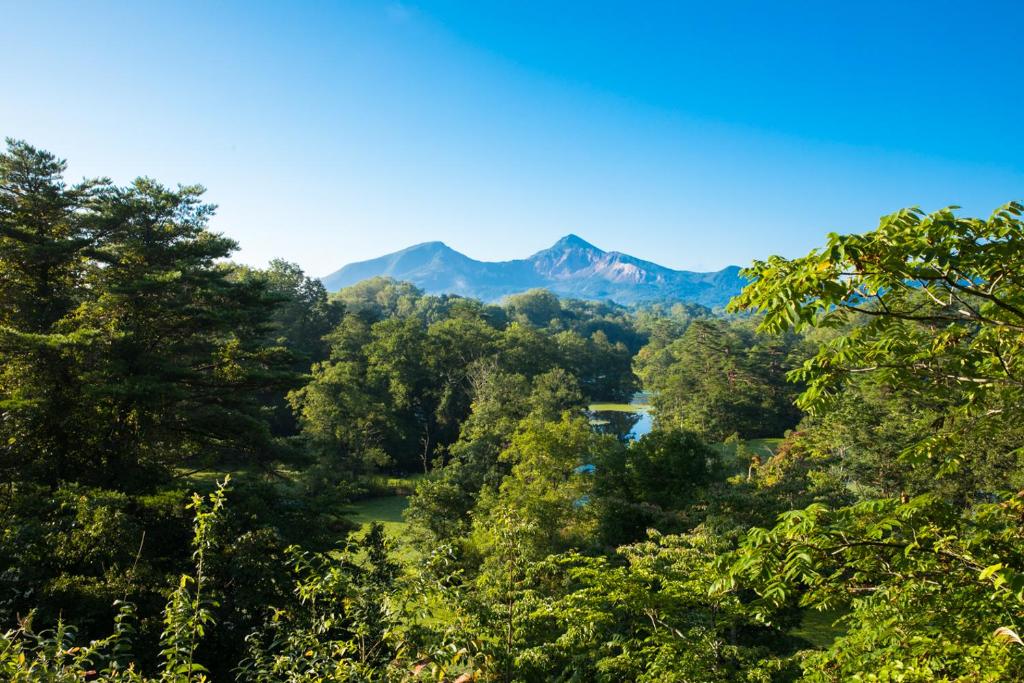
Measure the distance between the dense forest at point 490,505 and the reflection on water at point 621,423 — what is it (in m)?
10.0

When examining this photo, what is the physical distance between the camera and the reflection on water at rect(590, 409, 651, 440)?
33375 millimetres

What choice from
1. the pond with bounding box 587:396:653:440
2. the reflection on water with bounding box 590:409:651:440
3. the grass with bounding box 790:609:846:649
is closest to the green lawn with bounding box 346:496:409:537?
the reflection on water with bounding box 590:409:651:440

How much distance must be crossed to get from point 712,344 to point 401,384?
25.3 metres

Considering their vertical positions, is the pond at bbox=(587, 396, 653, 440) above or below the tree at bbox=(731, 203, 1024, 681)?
below

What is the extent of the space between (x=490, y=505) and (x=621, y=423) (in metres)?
20.6

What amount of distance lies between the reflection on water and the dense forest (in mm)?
10010

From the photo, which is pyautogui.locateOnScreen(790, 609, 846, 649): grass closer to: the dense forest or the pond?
the dense forest

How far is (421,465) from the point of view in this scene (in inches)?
1232

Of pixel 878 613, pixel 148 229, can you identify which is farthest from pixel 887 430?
pixel 148 229

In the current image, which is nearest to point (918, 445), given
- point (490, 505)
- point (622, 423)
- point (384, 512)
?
point (490, 505)

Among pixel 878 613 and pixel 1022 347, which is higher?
pixel 1022 347

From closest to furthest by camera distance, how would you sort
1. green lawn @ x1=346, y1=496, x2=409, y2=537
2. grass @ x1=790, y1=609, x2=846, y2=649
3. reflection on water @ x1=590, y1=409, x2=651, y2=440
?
grass @ x1=790, y1=609, x2=846, y2=649 < green lawn @ x1=346, y1=496, x2=409, y2=537 < reflection on water @ x1=590, y1=409, x2=651, y2=440

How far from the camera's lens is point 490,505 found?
15.5 m

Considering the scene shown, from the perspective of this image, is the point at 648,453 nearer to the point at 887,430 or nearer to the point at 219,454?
the point at 887,430
